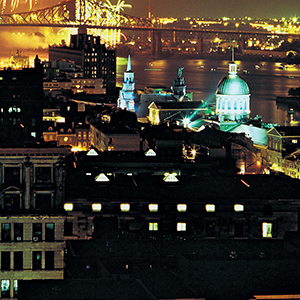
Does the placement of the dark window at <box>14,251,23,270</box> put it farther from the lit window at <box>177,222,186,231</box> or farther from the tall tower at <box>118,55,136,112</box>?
the tall tower at <box>118,55,136,112</box>

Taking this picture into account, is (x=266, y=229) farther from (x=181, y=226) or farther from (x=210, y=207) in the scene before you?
(x=181, y=226)

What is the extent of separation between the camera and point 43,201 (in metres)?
17.2

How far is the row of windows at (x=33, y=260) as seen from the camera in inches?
659

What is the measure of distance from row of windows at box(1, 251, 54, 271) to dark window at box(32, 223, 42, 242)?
0.23 meters

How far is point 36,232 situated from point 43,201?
0.60m

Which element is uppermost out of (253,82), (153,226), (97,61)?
(97,61)

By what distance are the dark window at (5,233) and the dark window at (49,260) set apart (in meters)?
0.69

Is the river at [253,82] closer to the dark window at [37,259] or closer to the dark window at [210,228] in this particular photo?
the dark window at [210,228]

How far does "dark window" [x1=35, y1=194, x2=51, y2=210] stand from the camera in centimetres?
1709

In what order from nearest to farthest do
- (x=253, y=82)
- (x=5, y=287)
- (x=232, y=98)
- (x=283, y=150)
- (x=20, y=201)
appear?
(x=5, y=287)
(x=20, y=201)
(x=283, y=150)
(x=232, y=98)
(x=253, y=82)

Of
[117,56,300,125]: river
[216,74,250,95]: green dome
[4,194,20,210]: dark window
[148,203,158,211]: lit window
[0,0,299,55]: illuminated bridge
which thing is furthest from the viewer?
[0,0,299,55]: illuminated bridge

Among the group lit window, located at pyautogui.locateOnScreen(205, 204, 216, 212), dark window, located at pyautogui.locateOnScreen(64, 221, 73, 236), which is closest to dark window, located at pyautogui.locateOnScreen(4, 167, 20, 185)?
dark window, located at pyautogui.locateOnScreen(64, 221, 73, 236)

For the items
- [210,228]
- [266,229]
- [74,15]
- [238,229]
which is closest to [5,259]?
[210,228]

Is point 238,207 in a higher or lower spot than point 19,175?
lower
